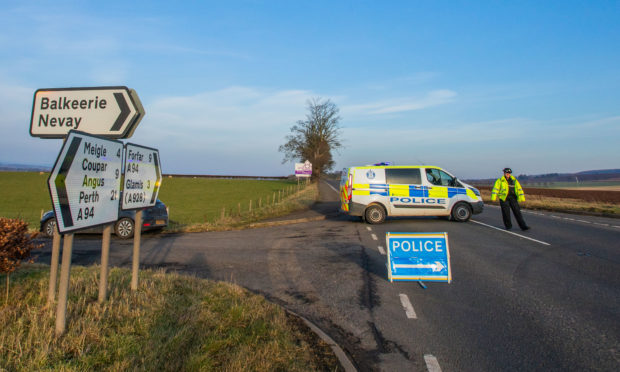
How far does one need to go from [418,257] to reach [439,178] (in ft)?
30.7

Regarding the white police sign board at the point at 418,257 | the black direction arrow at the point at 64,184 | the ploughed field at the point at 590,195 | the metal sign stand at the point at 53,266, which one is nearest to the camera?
the black direction arrow at the point at 64,184

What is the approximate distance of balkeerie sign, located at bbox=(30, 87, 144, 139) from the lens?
4.36 metres

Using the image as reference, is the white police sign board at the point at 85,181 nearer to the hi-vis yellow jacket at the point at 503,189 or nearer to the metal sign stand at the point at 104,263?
the metal sign stand at the point at 104,263

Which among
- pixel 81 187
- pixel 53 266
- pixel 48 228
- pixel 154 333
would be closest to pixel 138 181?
pixel 53 266

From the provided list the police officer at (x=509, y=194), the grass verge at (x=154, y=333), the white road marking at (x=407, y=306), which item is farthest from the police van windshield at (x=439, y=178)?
the grass verge at (x=154, y=333)

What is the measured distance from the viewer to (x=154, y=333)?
375 cm

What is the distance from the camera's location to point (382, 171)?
1541 cm

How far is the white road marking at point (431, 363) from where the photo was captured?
3.60 m

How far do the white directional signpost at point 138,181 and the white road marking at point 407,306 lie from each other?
3.48 meters

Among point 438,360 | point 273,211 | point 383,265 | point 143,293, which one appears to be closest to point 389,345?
point 438,360

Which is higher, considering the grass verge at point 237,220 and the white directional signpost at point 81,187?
the white directional signpost at point 81,187

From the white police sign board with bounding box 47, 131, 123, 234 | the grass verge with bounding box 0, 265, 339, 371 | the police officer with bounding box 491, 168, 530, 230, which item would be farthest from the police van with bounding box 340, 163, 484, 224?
the white police sign board with bounding box 47, 131, 123, 234

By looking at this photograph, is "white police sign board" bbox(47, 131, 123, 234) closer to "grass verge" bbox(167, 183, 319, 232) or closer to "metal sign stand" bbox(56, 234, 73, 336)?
"metal sign stand" bbox(56, 234, 73, 336)

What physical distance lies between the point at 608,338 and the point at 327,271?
4388 millimetres
